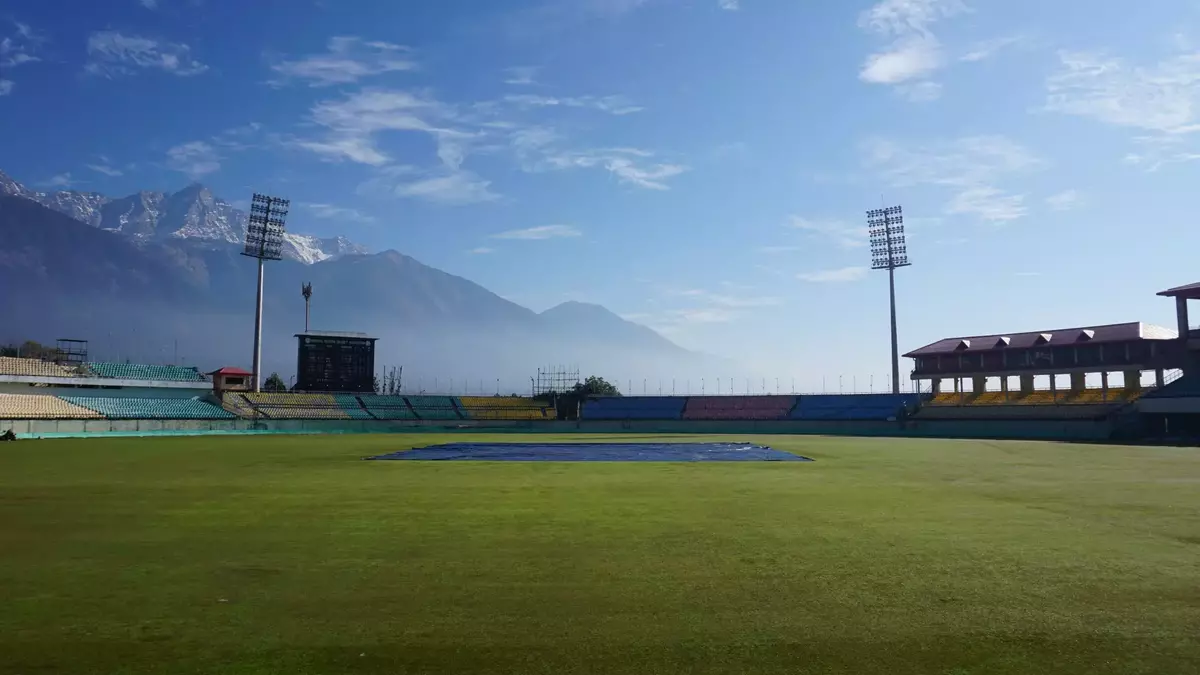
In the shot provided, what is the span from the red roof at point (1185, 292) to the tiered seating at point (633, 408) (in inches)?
1668

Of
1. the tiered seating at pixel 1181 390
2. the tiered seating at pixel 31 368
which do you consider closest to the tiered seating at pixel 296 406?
the tiered seating at pixel 31 368

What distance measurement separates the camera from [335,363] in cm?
7875

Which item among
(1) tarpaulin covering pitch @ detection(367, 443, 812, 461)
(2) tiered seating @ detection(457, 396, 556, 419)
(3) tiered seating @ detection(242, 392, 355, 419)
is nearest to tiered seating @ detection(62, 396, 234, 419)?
(3) tiered seating @ detection(242, 392, 355, 419)

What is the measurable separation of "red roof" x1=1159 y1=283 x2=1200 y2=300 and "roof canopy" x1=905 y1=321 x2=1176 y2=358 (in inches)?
165

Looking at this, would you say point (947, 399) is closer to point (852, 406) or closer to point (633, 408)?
point (852, 406)

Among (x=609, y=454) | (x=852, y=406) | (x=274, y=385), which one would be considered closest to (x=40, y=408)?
(x=609, y=454)

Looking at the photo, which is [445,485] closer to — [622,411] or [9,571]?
[9,571]

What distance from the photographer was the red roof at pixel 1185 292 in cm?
5396

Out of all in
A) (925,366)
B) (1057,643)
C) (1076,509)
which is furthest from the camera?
(925,366)

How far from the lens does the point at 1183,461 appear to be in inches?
1134

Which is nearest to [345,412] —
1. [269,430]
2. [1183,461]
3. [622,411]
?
[269,430]

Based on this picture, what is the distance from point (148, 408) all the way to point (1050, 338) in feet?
250

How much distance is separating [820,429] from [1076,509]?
52.8m

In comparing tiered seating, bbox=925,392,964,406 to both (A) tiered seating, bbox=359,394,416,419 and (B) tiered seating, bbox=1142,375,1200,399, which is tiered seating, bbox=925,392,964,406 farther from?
(A) tiered seating, bbox=359,394,416,419
